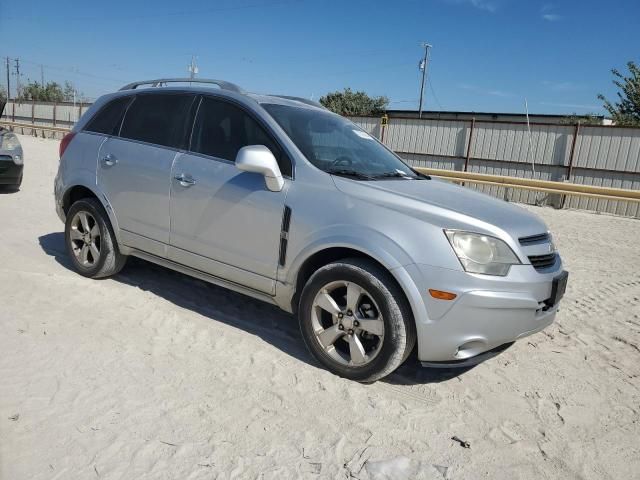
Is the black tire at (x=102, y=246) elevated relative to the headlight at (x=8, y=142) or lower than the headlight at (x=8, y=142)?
Answer: lower

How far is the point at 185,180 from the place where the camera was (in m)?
3.82

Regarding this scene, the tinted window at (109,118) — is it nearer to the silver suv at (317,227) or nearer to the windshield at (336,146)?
the silver suv at (317,227)

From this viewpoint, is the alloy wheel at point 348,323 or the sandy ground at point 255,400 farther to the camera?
the alloy wheel at point 348,323

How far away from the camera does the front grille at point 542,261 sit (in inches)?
120

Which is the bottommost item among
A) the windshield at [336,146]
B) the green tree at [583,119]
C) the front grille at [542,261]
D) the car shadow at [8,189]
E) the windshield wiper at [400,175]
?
the car shadow at [8,189]

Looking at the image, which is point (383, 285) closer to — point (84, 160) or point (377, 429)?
point (377, 429)

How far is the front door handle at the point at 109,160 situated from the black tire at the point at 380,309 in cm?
230

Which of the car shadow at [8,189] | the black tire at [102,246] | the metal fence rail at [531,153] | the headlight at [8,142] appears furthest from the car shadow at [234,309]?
the metal fence rail at [531,153]

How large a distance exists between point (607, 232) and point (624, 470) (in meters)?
8.38

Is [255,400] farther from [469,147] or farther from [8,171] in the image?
[469,147]

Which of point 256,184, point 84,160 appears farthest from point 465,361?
point 84,160

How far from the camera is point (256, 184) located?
11.3 ft

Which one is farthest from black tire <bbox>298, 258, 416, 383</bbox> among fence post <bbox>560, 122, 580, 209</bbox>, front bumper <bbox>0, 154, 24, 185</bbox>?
fence post <bbox>560, 122, 580, 209</bbox>

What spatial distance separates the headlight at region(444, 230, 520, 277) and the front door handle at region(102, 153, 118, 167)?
302 centimetres
